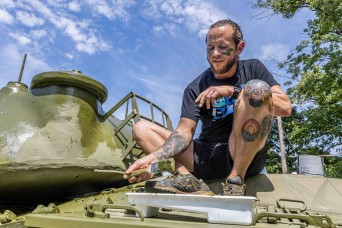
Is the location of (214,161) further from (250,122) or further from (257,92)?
(257,92)

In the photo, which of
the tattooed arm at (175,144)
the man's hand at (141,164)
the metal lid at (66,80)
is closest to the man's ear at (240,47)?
the tattooed arm at (175,144)

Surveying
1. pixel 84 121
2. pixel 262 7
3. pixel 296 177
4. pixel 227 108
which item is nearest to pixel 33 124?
pixel 84 121

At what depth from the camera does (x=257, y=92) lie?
10.0 feet

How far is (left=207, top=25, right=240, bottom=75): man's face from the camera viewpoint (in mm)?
3561

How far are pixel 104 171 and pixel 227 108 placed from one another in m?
1.44

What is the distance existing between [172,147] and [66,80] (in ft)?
6.08

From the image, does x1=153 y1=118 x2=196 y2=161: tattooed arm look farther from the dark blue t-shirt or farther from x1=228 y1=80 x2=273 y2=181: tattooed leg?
x1=228 y1=80 x2=273 y2=181: tattooed leg

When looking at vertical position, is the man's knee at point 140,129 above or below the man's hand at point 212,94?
below

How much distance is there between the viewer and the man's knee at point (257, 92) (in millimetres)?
3055

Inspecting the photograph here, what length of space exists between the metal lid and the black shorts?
5.21 ft

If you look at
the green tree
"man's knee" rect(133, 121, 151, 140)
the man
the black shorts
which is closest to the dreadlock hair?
the man

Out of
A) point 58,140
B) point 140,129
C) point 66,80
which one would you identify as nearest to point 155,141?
point 140,129

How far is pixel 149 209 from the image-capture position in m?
2.55

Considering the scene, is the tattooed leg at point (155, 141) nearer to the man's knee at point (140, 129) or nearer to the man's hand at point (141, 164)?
the man's knee at point (140, 129)
